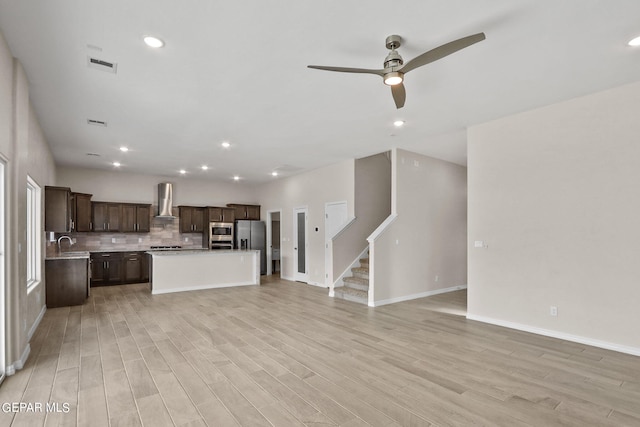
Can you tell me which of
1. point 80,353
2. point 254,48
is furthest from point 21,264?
point 254,48

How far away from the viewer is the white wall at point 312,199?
7672 millimetres

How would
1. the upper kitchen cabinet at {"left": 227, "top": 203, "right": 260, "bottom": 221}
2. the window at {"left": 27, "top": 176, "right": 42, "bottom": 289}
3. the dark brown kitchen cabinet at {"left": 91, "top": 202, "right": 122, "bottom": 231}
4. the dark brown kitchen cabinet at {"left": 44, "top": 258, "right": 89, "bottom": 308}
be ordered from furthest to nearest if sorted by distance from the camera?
1. the upper kitchen cabinet at {"left": 227, "top": 203, "right": 260, "bottom": 221}
2. the dark brown kitchen cabinet at {"left": 91, "top": 202, "right": 122, "bottom": 231}
3. the dark brown kitchen cabinet at {"left": 44, "top": 258, "right": 89, "bottom": 308}
4. the window at {"left": 27, "top": 176, "right": 42, "bottom": 289}

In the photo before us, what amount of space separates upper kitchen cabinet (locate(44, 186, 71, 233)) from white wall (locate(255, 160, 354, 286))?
5.12 meters

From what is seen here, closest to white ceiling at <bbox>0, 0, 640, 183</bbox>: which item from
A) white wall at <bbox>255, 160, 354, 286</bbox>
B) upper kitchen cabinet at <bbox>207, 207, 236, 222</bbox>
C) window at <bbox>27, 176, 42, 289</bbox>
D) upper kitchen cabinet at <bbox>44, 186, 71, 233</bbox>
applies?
upper kitchen cabinet at <bbox>44, 186, 71, 233</bbox>

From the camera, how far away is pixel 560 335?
414cm

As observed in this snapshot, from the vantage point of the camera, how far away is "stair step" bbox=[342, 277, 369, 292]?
6.68m

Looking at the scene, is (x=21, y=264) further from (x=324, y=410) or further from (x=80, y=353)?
(x=324, y=410)

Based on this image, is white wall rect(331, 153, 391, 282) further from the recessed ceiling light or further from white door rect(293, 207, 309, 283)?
the recessed ceiling light

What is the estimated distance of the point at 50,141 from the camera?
604cm

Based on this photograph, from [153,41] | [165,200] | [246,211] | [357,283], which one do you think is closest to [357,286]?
[357,283]

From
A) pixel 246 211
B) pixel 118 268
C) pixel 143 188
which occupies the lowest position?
pixel 118 268

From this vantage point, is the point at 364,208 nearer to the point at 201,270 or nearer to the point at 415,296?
the point at 415,296

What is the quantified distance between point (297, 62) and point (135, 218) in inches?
304

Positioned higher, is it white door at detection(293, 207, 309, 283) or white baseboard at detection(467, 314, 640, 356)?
white door at detection(293, 207, 309, 283)
